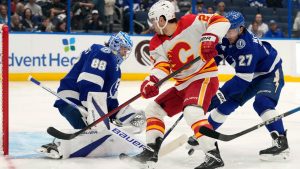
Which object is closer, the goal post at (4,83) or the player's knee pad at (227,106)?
the goal post at (4,83)

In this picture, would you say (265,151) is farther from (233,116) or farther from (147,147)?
(233,116)

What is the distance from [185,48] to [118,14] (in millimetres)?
6137

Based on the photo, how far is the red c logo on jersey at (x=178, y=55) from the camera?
4129mm

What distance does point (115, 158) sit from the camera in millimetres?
4395

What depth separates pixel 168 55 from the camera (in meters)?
4.20

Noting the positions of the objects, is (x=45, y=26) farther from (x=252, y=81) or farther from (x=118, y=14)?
(x=252, y=81)

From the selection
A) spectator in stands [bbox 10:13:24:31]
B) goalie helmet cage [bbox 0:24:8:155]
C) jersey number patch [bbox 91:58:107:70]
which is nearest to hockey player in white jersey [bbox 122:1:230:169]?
jersey number patch [bbox 91:58:107:70]

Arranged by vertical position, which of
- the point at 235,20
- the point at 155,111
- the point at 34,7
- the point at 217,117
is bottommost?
the point at 217,117

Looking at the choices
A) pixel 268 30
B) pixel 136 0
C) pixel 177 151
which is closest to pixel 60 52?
pixel 136 0

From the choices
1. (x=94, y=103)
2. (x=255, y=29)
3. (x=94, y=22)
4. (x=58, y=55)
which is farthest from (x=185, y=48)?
(x=255, y=29)

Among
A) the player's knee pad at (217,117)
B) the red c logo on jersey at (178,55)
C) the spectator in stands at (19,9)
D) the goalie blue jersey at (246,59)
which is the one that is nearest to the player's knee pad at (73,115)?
the red c logo on jersey at (178,55)

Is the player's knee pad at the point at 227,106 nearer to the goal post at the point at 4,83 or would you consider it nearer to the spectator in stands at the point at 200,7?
the goal post at the point at 4,83

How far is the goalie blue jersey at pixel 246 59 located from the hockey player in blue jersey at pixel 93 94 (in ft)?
2.24

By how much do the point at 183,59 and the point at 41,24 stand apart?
19.3ft
